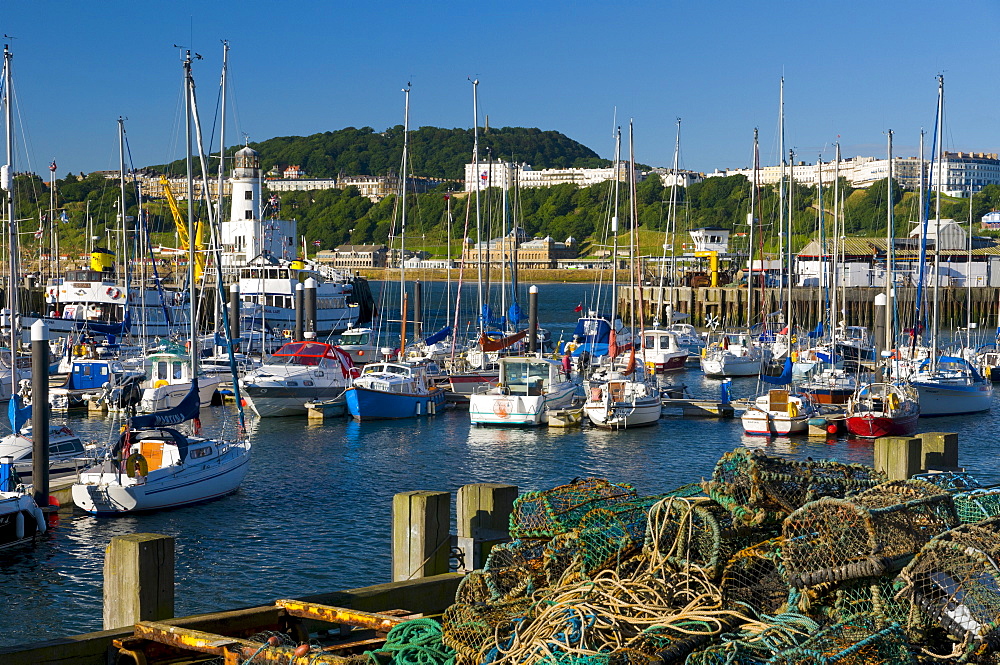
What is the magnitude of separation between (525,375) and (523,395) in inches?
43.6

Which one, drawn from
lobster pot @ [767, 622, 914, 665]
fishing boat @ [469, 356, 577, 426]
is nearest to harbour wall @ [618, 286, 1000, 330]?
fishing boat @ [469, 356, 577, 426]

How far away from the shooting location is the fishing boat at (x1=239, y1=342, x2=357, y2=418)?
116 ft

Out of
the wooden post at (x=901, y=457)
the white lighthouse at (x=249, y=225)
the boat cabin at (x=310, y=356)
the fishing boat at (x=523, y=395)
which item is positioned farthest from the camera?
the white lighthouse at (x=249, y=225)

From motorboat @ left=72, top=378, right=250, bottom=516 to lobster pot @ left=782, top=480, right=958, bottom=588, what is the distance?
15520 mm

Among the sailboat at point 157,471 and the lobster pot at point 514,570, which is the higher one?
the lobster pot at point 514,570

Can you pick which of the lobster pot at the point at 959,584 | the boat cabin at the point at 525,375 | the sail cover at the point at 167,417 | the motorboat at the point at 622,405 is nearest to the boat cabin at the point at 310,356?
the boat cabin at the point at 525,375

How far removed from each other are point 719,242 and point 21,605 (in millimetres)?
119414

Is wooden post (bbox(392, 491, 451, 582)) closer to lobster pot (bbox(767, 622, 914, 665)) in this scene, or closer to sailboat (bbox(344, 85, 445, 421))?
lobster pot (bbox(767, 622, 914, 665))

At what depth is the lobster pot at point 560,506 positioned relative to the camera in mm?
8094

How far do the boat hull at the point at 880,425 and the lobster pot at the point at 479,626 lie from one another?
24.8 metres

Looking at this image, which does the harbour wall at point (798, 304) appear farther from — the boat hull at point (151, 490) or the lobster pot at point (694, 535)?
the lobster pot at point (694, 535)

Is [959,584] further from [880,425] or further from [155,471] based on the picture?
[880,425]

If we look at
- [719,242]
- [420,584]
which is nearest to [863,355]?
[420,584]

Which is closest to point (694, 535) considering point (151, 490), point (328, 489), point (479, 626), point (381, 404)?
point (479, 626)
